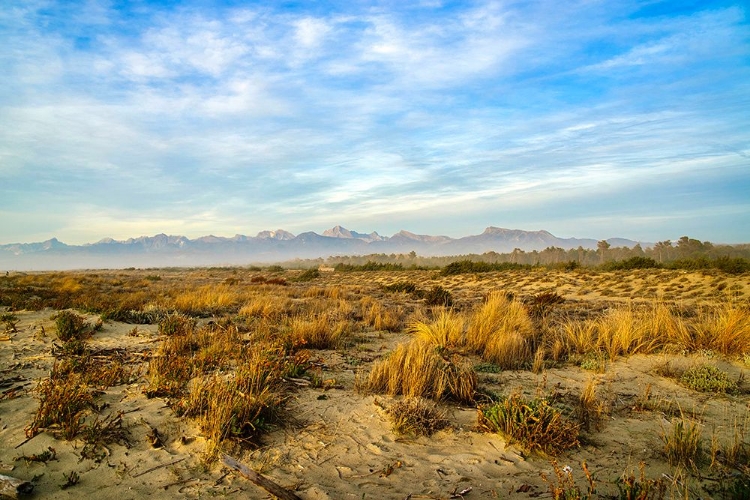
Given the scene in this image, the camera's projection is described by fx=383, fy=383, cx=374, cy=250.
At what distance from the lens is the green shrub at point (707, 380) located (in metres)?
5.75

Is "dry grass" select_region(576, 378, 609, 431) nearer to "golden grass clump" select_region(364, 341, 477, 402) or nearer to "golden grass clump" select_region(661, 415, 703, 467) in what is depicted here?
"golden grass clump" select_region(661, 415, 703, 467)

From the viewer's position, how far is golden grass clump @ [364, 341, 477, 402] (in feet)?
17.9

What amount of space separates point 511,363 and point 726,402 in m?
3.07

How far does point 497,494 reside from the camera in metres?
3.38

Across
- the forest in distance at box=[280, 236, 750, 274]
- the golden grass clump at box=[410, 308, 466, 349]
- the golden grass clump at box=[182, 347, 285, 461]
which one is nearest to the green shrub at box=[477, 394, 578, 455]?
the golden grass clump at box=[182, 347, 285, 461]

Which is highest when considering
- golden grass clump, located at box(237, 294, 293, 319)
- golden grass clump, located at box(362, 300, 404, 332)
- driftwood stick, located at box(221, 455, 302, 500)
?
golden grass clump, located at box(237, 294, 293, 319)

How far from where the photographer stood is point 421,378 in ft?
17.9

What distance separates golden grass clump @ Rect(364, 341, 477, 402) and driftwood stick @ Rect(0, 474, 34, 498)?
377cm

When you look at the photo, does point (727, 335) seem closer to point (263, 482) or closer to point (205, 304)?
point (263, 482)

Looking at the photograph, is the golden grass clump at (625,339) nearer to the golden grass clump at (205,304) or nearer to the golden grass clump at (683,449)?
the golden grass clump at (683,449)

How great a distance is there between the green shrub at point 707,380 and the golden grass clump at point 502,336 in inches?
96.4

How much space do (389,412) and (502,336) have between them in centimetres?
385

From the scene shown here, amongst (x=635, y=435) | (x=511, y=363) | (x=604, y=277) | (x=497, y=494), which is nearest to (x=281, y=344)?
(x=511, y=363)

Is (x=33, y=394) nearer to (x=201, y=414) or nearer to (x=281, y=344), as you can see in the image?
(x=201, y=414)
